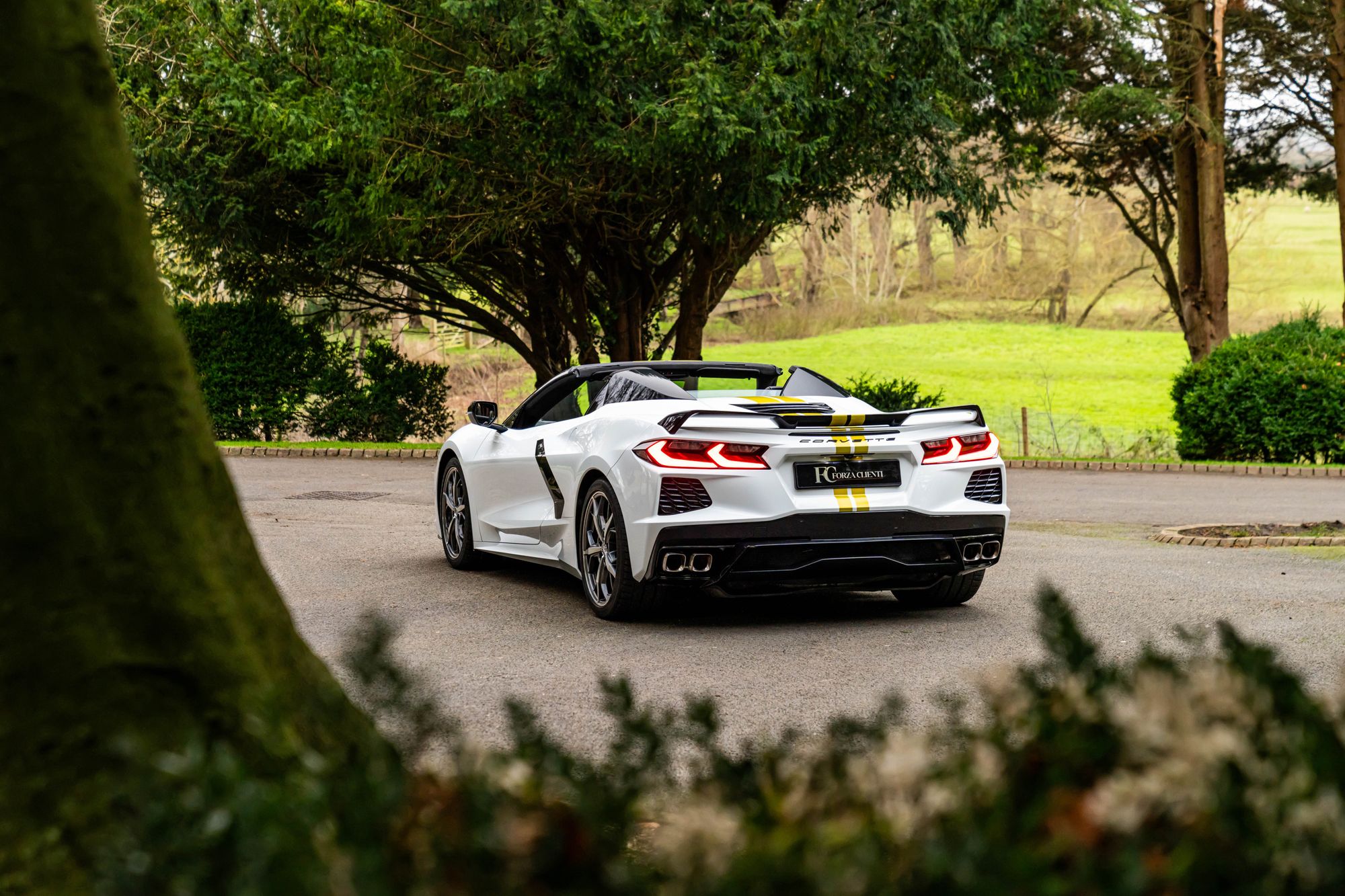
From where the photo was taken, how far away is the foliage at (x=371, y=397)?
27.4 metres

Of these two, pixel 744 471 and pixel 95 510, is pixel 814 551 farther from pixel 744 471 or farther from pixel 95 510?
pixel 95 510

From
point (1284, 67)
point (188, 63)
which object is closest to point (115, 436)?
point (188, 63)

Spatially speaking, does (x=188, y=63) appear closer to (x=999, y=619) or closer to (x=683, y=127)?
(x=683, y=127)

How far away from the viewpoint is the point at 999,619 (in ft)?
26.7

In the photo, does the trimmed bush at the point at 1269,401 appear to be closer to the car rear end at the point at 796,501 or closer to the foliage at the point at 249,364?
the foliage at the point at 249,364

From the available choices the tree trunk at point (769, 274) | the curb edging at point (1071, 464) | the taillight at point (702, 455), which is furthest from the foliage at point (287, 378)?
the tree trunk at point (769, 274)

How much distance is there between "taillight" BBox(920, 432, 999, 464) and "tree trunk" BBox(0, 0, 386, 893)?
527 centimetres

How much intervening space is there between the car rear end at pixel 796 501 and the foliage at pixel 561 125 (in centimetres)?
1218

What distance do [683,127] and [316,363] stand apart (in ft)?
36.2

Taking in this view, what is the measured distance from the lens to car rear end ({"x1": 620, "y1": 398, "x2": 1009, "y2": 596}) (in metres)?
7.52

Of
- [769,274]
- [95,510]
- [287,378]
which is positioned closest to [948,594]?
[95,510]

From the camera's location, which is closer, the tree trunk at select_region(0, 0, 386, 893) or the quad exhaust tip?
the tree trunk at select_region(0, 0, 386, 893)

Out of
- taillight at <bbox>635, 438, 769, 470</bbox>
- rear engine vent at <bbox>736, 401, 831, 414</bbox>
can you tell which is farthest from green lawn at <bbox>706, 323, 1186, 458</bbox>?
taillight at <bbox>635, 438, 769, 470</bbox>

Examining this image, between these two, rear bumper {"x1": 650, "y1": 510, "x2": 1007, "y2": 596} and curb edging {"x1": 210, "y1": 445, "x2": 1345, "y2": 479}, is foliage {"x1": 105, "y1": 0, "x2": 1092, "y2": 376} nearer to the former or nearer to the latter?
curb edging {"x1": 210, "y1": 445, "x2": 1345, "y2": 479}
